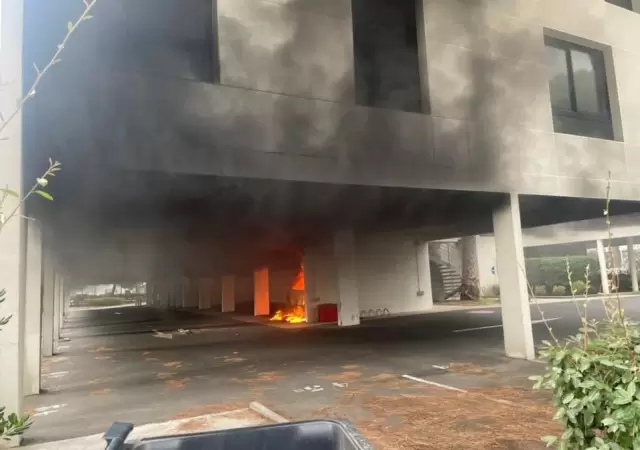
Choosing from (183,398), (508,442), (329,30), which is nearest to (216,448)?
(508,442)

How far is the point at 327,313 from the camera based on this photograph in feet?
53.3

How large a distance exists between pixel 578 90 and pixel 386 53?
14.7 ft

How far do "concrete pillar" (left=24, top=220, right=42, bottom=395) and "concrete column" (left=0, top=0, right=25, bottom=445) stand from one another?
289cm

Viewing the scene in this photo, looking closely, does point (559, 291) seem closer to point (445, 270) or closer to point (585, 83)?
point (445, 270)

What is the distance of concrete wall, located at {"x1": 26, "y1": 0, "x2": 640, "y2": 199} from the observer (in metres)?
4.70

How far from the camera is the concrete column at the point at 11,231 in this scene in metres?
4.55

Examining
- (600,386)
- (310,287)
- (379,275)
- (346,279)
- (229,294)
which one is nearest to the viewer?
(600,386)

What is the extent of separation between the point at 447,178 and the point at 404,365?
3.44 m

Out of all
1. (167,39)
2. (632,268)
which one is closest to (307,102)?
(167,39)

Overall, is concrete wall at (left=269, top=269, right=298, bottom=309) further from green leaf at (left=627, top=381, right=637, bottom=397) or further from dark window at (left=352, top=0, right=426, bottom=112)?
green leaf at (left=627, top=381, right=637, bottom=397)

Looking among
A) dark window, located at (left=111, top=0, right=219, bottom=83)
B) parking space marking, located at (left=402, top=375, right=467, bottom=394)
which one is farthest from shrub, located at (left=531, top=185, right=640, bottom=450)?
dark window, located at (left=111, top=0, right=219, bottom=83)

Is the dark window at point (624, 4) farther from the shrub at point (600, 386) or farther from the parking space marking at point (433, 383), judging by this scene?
the shrub at point (600, 386)

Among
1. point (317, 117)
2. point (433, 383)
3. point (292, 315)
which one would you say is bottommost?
point (433, 383)

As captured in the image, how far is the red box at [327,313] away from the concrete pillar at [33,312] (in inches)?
386
